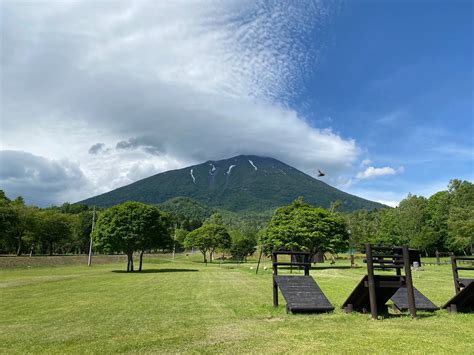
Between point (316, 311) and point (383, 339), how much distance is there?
391 cm

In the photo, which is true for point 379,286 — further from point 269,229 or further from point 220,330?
point 269,229

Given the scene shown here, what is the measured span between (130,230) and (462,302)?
37.5m

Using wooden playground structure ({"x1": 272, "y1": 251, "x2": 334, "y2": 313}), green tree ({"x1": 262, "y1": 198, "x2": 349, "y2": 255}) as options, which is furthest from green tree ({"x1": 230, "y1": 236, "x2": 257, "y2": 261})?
wooden playground structure ({"x1": 272, "y1": 251, "x2": 334, "y2": 313})

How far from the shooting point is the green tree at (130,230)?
42.7m

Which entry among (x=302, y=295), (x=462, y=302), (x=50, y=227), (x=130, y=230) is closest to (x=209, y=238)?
(x=50, y=227)

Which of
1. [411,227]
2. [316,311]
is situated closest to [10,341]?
[316,311]

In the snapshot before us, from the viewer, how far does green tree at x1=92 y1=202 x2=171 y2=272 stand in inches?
1682

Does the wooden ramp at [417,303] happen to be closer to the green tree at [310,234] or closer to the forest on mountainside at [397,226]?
the green tree at [310,234]

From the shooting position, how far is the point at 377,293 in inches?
433

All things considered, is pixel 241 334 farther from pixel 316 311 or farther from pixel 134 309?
pixel 134 309

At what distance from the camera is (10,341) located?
9.09m

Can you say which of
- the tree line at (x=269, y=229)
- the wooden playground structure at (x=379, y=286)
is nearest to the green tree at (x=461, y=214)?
the tree line at (x=269, y=229)

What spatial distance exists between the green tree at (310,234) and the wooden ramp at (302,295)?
3246 centimetres

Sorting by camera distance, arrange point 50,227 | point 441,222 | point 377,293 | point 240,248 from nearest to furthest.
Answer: point 377,293 < point 441,222 < point 50,227 < point 240,248
